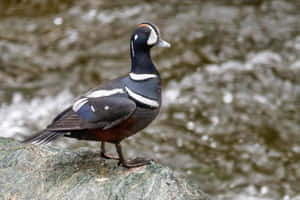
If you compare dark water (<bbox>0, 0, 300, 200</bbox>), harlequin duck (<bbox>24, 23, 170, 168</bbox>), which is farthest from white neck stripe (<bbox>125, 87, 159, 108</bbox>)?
dark water (<bbox>0, 0, 300, 200</bbox>)

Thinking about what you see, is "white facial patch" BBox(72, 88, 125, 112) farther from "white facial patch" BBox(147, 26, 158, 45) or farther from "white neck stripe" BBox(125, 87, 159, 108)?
"white facial patch" BBox(147, 26, 158, 45)

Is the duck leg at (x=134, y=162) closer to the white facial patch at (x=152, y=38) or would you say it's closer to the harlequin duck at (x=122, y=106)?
the harlequin duck at (x=122, y=106)

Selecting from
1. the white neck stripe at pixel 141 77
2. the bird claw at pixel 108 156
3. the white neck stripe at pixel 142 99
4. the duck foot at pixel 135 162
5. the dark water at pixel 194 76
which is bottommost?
the dark water at pixel 194 76

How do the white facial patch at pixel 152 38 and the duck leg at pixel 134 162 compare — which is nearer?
the white facial patch at pixel 152 38

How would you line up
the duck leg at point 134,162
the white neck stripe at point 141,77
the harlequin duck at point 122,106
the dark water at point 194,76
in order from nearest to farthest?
the harlequin duck at point 122,106, the white neck stripe at point 141,77, the duck leg at point 134,162, the dark water at point 194,76

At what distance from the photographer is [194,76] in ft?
25.3

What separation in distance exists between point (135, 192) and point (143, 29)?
1.21 meters

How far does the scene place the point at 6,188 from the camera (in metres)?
3.41

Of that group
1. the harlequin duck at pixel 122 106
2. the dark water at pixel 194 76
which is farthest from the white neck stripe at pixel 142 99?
the dark water at pixel 194 76

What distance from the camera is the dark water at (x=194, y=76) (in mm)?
6207

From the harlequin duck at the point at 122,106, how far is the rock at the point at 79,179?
0.96 ft

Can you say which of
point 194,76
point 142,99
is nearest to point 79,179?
point 142,99

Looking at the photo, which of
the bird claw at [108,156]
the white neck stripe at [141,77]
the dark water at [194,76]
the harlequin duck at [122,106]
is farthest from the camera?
the dark water at [194,76]

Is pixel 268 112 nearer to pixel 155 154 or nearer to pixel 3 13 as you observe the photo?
pixel 155 154
